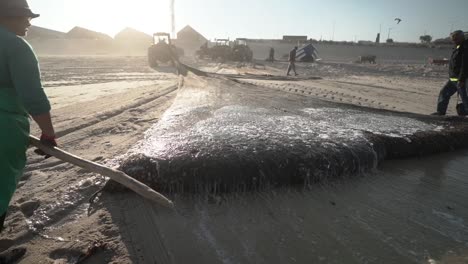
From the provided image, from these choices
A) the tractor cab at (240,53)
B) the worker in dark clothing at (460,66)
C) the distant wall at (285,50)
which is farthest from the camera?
the distant wall at (285,50)

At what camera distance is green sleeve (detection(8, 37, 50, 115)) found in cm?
179

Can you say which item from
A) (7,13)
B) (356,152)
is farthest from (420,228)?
(7,13)

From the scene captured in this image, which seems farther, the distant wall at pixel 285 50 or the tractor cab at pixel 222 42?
the distant wall at pixel 285 50

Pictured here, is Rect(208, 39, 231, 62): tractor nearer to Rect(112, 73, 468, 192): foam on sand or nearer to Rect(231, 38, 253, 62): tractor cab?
Rect(231, 38, 253, 62): tractor cab

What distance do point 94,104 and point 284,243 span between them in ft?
19.9

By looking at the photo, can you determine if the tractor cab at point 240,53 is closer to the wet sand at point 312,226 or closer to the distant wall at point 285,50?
the distant wall at point 285,50

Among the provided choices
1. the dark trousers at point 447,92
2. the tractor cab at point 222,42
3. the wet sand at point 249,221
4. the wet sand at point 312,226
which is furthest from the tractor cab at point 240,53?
the wet sand at point 312,226

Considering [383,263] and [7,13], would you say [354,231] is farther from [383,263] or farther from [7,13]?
[7,13]

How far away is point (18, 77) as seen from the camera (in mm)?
1799

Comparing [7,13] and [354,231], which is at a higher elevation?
[7,13]

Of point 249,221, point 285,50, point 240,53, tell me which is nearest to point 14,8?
point 249,221

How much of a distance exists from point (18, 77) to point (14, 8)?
0.44m

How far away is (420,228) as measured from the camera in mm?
2592

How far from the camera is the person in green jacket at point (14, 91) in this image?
180cm
